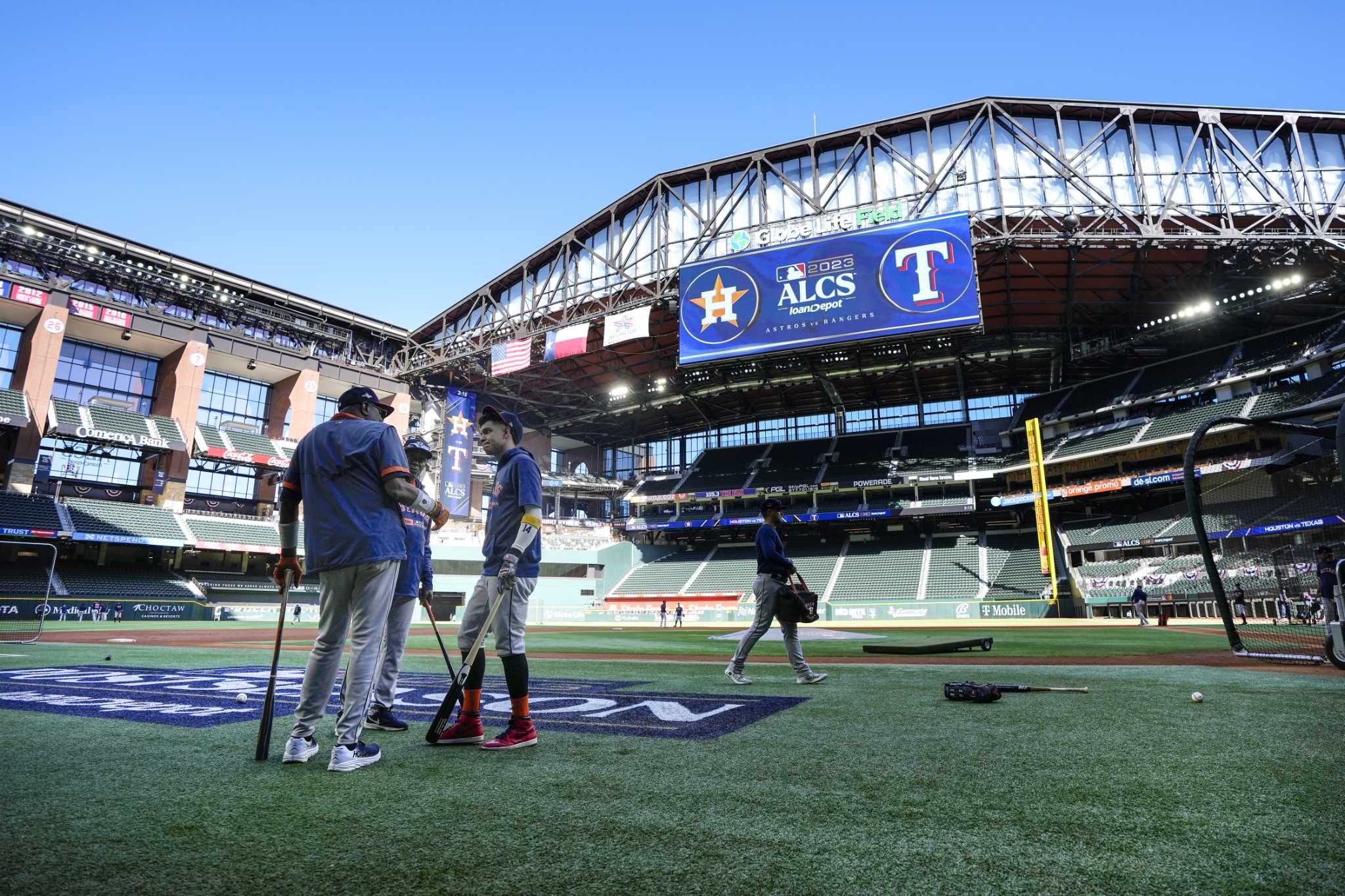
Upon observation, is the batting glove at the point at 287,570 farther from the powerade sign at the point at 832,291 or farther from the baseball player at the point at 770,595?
the powerade sign at the point at 832,291

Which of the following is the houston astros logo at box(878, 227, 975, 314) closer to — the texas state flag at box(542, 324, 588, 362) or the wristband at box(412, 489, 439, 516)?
the texas state flag at box(542, 324, 588, 362)

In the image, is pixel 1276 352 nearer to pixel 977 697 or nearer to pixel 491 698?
pixel 977 697

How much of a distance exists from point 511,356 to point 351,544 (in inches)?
1252

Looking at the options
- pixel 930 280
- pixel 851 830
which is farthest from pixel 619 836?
pixel 930 280

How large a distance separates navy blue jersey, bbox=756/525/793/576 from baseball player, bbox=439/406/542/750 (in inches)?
123

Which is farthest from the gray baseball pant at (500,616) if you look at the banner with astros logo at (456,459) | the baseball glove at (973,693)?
the banner with astros logo at (456,459)

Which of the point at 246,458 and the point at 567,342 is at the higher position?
the point at 567,342

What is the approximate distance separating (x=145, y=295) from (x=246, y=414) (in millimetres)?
8587

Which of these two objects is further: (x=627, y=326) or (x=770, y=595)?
(x=627, y=326)

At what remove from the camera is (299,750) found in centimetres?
349

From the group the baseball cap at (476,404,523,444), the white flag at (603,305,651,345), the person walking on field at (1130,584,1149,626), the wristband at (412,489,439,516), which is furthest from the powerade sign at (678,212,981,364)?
the wristband at (412,489,439,516)

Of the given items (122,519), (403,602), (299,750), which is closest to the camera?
(299,750)

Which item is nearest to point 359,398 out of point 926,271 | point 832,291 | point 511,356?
point 832,291

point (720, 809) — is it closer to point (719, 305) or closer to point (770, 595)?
point (770, 595)
